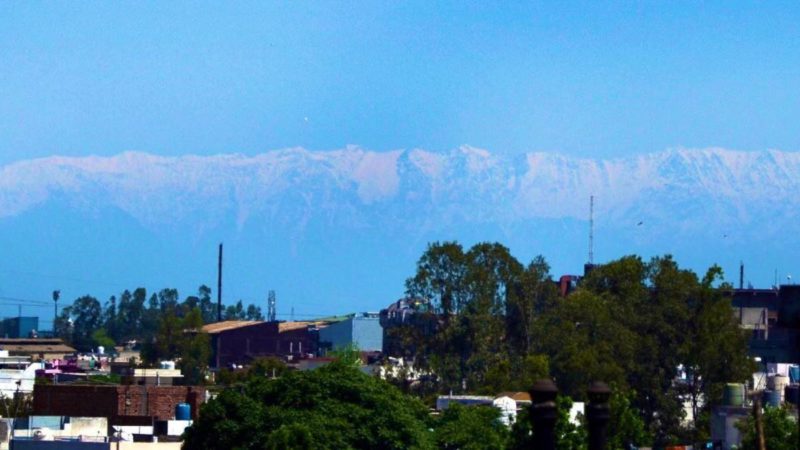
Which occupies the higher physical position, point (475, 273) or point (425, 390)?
point (475, 273)

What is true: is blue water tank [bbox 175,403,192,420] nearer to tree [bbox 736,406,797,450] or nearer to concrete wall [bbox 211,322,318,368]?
tree [bbox 736,406,797,450]

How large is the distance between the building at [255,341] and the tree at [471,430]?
4176 inches

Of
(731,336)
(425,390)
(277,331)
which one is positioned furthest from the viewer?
(277,331)

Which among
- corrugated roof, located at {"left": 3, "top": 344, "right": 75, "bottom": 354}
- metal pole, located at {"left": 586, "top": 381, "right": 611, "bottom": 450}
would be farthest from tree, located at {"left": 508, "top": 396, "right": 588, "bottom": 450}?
corrugated roof, located at {"left": 3, "top": 344, "right": 75, "bottom": 354}

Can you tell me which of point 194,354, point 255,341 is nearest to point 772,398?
point 194,354

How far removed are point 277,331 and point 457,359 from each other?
250 feet

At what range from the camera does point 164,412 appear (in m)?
87.1

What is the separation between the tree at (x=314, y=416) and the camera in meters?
56.6

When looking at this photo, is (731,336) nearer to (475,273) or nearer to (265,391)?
(475,273)

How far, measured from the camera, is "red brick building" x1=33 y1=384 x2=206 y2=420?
85.8m

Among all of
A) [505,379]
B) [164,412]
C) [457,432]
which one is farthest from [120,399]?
[457,432]

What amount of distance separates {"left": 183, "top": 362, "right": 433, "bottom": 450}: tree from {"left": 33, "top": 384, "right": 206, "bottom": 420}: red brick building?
25.5 m

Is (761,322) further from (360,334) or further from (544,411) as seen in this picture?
(544,411)

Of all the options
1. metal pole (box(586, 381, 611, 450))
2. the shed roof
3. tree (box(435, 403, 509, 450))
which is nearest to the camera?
metal pole (box(586, 381, 611, 450))
